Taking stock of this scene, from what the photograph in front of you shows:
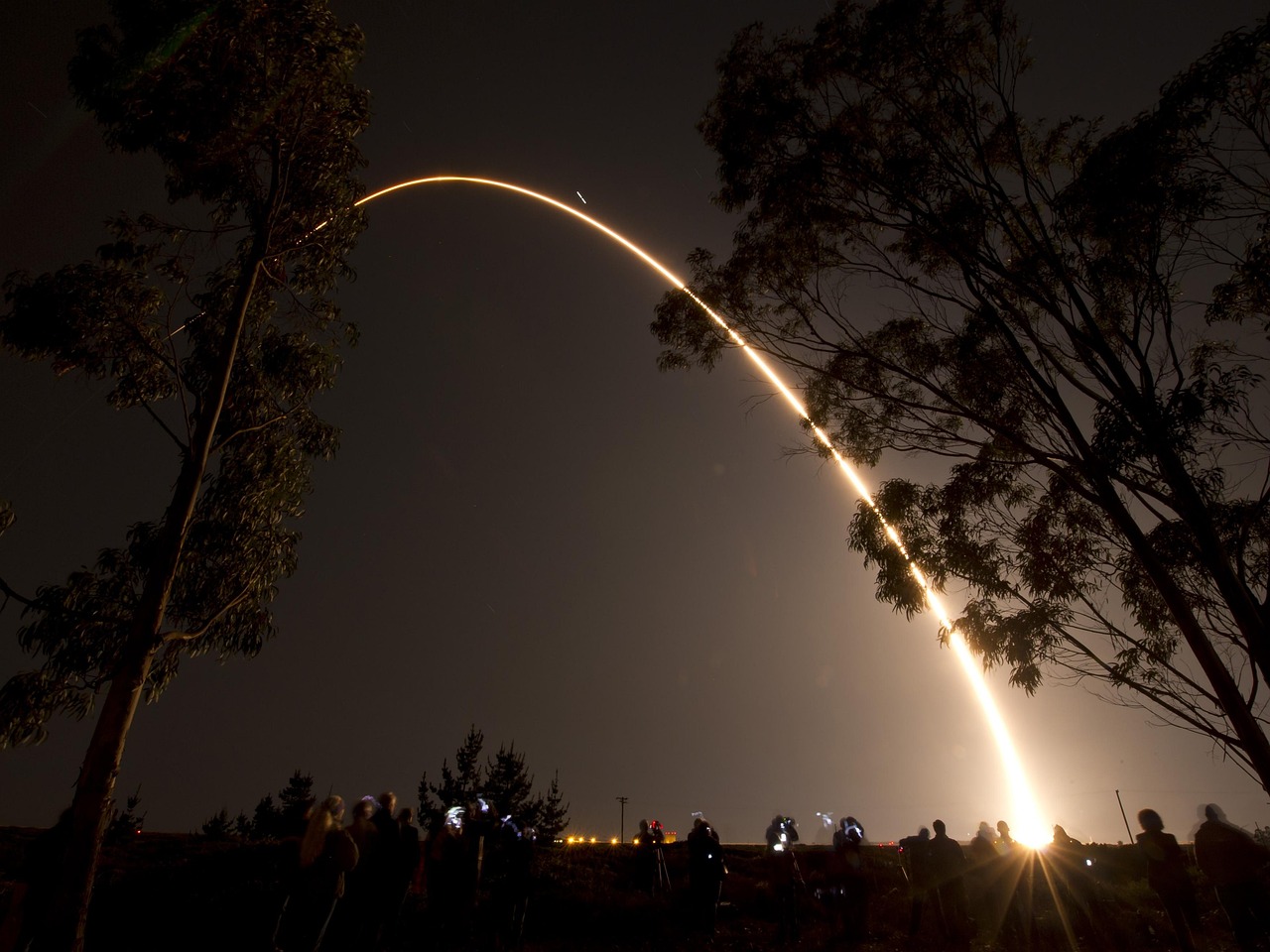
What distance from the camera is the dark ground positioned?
8.65 meters

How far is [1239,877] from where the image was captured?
6703mm

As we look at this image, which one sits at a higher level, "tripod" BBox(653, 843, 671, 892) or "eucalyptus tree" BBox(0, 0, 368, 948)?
"eucalyptus tree" BBox(0, 0, 368, 948)

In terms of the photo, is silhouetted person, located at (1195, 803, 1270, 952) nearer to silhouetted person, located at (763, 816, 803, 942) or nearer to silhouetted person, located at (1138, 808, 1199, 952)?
silhouetted person, located at (1138, 808, 1199, 952)

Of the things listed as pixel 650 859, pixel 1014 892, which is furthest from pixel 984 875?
pixel 650 859

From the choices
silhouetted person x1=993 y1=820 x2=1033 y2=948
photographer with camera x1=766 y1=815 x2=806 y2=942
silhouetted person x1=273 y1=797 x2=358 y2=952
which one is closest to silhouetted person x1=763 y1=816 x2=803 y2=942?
photographer with camera x1=766 y1=815 x2=806 y2=942

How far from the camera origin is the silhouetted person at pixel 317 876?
6.09m

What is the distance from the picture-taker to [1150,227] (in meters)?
8.79

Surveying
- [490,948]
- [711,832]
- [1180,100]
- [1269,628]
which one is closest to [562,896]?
[711,832]

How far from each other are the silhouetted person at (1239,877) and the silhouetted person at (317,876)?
8490 mm

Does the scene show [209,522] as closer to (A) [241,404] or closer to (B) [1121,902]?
(A) [241,404]

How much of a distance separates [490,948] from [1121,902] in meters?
12.7

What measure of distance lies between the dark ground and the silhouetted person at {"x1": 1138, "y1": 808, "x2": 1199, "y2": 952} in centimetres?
200

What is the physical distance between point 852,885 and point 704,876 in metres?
2.15

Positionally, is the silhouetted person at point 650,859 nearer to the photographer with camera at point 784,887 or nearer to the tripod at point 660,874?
the tripod at point 660,874
